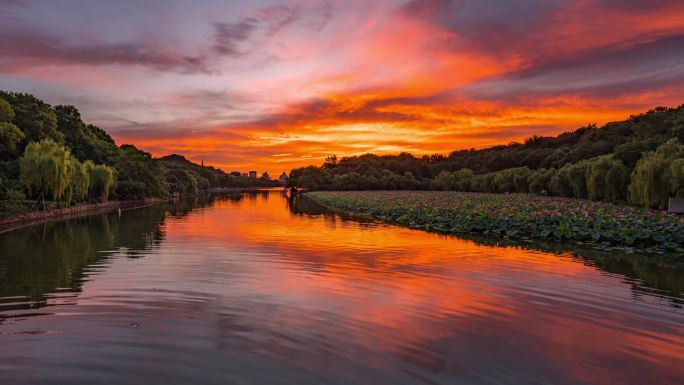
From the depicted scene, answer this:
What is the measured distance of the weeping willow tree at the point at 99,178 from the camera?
4812 cm

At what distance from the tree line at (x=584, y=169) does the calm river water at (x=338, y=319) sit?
62.7ft

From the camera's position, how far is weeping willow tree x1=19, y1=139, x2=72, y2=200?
113 ft

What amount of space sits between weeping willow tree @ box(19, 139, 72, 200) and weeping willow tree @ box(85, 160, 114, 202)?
10.2 metres

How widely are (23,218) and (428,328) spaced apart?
33291 mm

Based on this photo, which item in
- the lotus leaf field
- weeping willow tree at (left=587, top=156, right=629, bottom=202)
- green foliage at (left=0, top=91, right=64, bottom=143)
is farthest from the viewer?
green foliage at (left=0, top=91, right=64, bottom=143)

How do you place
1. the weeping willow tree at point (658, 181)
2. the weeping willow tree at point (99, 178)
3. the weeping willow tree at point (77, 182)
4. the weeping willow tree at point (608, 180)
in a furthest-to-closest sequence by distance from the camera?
1. the weeping willow tree at point (99, 178)
2. the weeping willow tree at point (77, 182)
3. the weeping willow tree at point (608, 180)
4. the weeping willow tree at point (658, 181)

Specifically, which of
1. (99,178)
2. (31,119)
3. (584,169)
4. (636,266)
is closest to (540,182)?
(584,169)

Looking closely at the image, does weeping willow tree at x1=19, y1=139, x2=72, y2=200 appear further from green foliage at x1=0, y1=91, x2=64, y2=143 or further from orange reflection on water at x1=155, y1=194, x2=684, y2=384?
orange reflection on water at x1=155, y1=194, x2=684, y2=384

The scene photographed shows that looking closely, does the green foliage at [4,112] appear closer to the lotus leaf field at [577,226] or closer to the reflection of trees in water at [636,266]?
the lotus leaf field at [577,226]

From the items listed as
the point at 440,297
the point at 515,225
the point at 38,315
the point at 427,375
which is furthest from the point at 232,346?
the point at 515,225

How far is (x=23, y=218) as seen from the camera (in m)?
31.0

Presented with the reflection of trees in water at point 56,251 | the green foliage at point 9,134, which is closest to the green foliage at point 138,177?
the green foliage at point 9,134

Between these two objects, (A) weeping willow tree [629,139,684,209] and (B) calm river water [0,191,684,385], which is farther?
(A) weeping willow tree [629,139,684,209]

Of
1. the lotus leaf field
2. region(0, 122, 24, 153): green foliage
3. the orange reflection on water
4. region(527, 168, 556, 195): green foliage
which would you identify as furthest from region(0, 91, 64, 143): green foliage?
region(527, 168, 556, 195): green foliage
